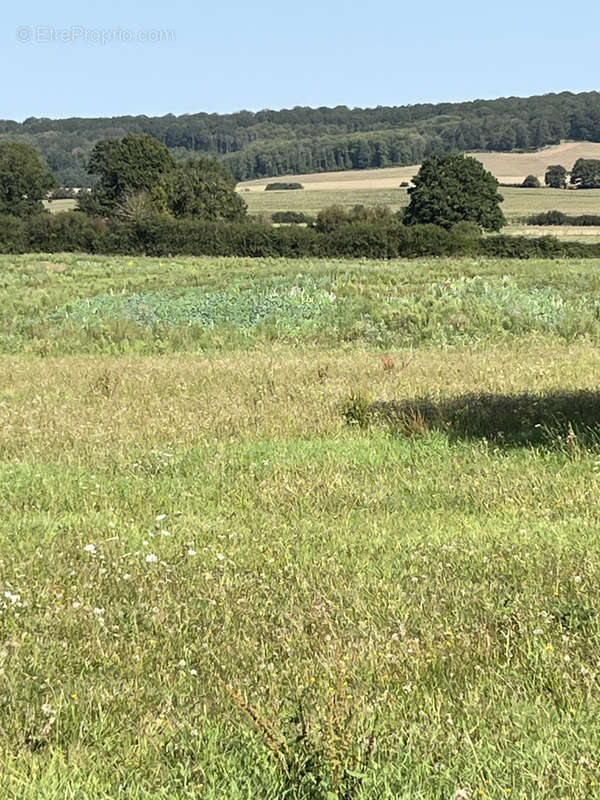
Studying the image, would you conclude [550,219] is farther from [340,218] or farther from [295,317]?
[295,317]

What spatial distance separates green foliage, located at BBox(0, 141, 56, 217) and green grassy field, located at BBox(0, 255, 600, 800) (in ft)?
311

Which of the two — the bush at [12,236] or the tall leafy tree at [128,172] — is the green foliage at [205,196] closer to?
the tall leafy tree at [128,172]

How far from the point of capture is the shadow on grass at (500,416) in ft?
29.2

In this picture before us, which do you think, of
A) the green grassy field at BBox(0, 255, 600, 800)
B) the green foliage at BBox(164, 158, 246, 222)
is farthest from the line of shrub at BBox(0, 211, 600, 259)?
the green grassy field at BBox(0, 255, 600, 800)

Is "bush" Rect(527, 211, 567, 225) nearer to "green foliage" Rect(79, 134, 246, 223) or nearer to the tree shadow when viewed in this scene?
"green foliage" Rect(79, 134, 246, 223)

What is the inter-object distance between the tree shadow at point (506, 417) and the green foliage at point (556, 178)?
127309 millimetres

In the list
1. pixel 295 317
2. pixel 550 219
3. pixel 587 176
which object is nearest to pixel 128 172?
pixel 550 219

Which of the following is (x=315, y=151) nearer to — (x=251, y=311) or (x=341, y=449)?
(x=251, y=311)

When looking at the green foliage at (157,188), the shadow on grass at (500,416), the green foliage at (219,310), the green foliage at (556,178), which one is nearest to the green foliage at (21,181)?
the green foliage at (157,188)

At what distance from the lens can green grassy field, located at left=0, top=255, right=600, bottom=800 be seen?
3.48 meters

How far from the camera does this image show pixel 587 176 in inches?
5108

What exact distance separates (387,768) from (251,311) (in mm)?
19307

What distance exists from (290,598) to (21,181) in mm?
104896

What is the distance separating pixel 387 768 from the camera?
135 inches
